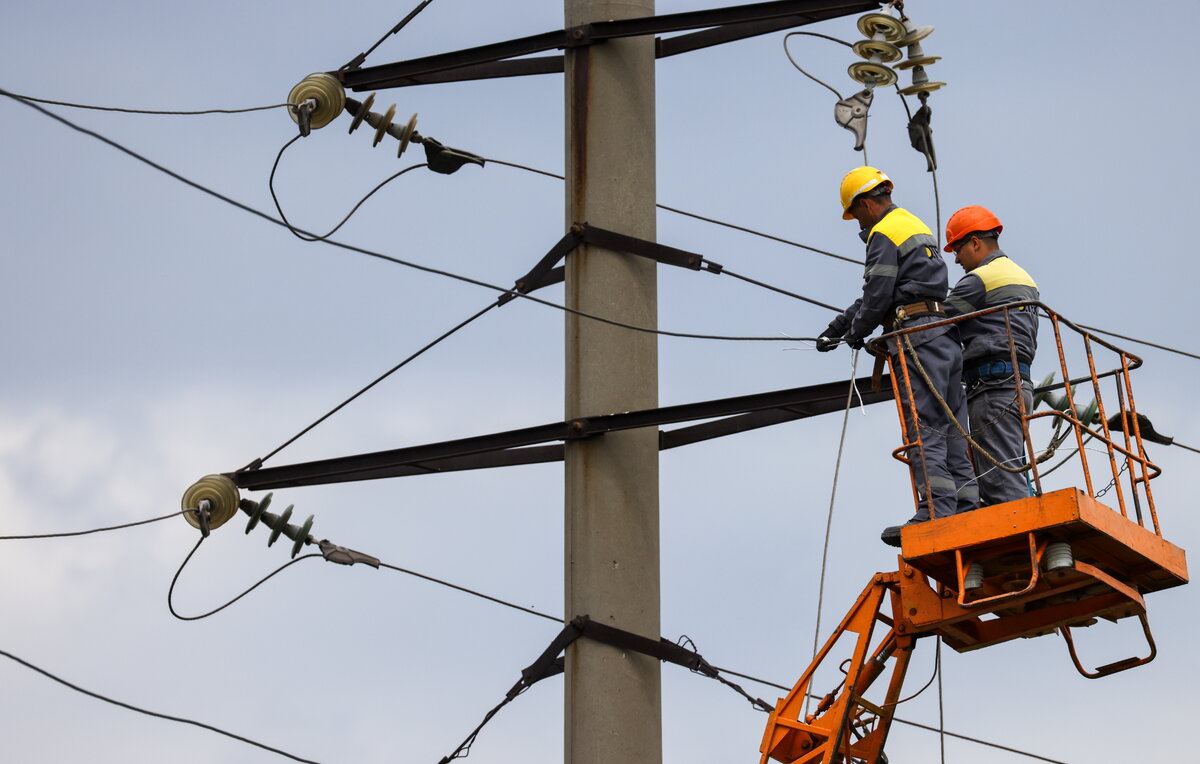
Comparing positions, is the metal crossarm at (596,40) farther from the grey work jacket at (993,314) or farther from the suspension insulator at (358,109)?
the grey work jacket at (993,314)

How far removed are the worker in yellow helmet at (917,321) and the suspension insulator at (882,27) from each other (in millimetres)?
1161

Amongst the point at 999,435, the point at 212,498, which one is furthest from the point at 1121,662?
the point at 212,498

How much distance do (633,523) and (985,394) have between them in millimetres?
2281

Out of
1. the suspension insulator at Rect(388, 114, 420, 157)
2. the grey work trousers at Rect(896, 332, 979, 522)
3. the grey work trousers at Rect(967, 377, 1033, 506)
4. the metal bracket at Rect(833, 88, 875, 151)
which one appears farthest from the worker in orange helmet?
the suspension insulator at Rect(388, 114, 420, 157)

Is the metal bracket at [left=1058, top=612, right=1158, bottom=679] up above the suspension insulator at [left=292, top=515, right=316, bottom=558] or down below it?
below

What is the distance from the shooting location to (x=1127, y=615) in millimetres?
11633

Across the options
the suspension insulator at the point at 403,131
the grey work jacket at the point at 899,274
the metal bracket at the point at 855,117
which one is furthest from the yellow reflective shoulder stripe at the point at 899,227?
the suspension insulator at the point at 403,131

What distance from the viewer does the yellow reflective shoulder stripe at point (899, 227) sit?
11.8m

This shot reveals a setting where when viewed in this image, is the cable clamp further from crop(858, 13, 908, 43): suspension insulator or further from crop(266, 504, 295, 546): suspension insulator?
crop(858, 13, 908, 43): suspension insulator

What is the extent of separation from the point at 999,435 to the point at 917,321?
0.77m

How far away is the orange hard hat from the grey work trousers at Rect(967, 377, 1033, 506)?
3.04ft

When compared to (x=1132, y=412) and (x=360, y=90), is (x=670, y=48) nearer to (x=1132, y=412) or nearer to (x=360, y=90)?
(x=360, y=90)

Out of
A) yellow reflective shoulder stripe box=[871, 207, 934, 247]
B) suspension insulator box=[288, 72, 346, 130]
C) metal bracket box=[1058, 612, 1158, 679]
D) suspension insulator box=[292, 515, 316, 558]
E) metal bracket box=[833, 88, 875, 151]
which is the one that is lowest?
metal bracket box=[1058, 612, 1158, 679]

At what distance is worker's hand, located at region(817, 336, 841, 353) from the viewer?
1212cm
